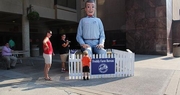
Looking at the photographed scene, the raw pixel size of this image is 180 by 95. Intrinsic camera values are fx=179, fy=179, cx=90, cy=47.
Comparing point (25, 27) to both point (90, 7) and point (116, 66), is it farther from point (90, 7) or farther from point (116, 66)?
point (116, 66)

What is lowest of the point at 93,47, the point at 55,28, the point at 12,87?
the point at 12,87

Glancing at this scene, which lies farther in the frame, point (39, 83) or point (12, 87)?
point (39, 83)

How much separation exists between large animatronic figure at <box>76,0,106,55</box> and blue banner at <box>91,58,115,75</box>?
21.8 inches

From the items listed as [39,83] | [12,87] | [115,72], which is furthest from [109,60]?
[12,87]

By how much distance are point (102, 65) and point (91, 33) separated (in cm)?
140

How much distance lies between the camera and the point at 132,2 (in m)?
16.3

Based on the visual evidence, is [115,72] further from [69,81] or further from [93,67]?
[69,81]

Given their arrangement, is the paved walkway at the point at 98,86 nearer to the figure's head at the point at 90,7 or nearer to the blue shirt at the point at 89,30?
the blue shirt at the point at 89,30

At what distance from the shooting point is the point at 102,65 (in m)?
6.61

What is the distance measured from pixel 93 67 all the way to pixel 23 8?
10241mm

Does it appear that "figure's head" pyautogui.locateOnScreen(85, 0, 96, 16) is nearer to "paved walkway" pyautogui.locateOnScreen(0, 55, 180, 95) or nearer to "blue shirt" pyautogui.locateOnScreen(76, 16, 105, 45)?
"blue shirt" pyautogui.locateOnScreen(76, 16, 105, 45)

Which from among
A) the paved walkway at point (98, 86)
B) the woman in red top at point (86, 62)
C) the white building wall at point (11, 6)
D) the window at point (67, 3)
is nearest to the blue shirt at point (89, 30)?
the woman in red top at point (86, 62)

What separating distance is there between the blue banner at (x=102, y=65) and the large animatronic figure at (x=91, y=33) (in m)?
0.55

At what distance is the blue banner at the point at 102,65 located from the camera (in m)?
6.59
